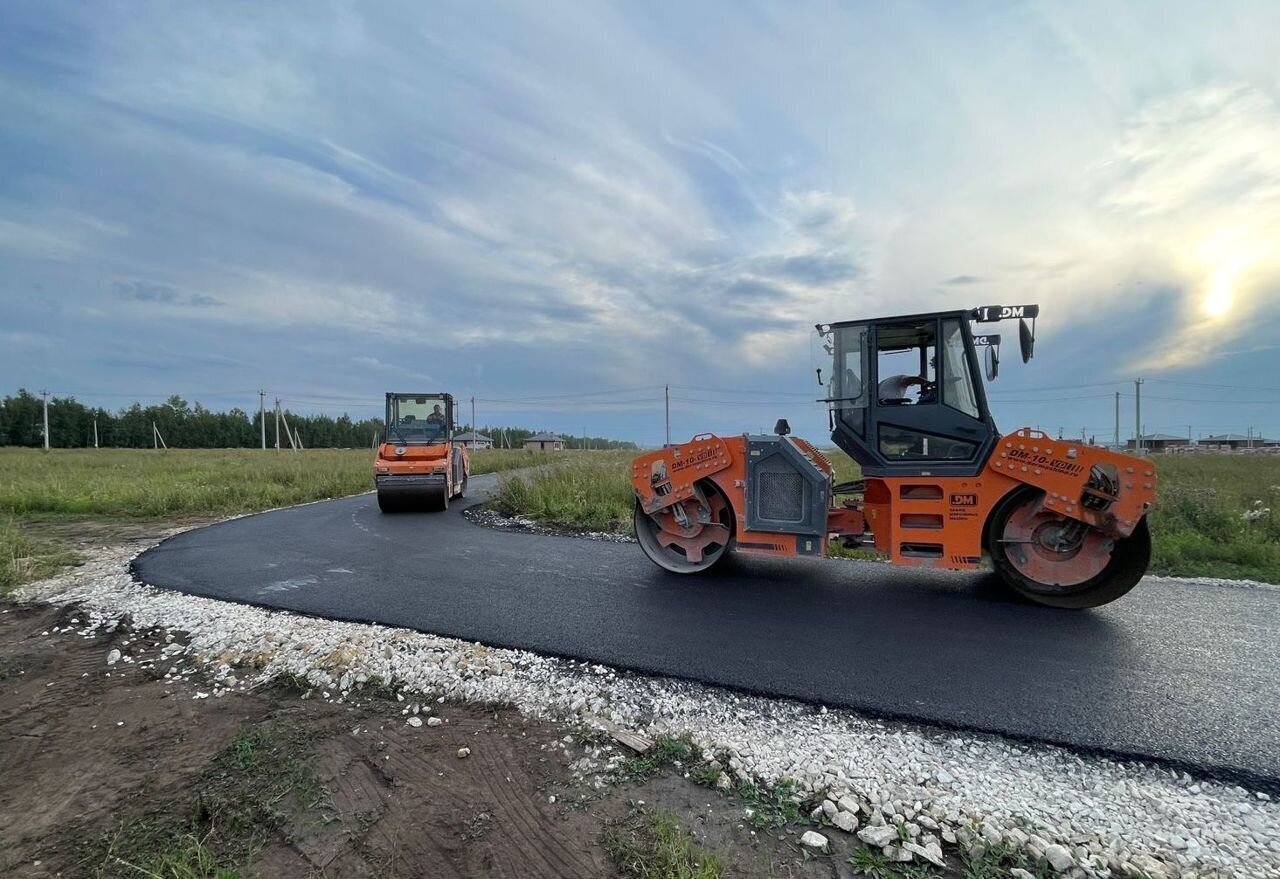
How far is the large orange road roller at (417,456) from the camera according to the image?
1162cm

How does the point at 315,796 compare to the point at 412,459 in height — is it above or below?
below

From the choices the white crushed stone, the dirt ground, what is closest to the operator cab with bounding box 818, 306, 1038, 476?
the white crushed stone

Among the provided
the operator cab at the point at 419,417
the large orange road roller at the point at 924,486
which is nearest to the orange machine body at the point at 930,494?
the large orange road roller at the point at 924,486

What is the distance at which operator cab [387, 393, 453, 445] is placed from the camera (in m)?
12.6

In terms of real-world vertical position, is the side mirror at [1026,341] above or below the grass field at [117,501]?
above

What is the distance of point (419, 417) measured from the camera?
12.9 meters

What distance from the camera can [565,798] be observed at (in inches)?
98.1

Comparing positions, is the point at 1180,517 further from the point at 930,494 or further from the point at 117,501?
the point at 117,501

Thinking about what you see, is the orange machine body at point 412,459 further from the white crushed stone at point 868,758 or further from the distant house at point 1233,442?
the distant house at point 1233,442

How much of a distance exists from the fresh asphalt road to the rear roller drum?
203 millimetres

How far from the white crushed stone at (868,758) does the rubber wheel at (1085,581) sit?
2.41 metres

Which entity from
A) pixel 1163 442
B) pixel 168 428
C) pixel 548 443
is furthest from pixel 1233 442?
pixel 168 428

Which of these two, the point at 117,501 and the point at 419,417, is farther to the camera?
the point at 419,417

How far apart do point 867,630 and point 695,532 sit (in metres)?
2.14
